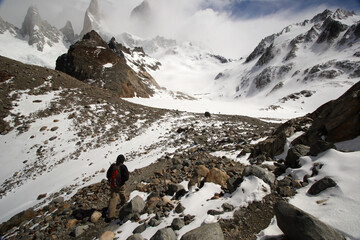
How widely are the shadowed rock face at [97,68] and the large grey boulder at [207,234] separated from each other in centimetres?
2998

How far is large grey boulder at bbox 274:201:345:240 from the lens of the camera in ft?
9.51

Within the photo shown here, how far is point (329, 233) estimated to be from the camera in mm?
2867

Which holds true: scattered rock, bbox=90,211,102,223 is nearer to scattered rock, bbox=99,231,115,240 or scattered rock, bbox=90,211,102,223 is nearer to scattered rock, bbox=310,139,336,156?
scattered rock, bbox=99,231,115,240

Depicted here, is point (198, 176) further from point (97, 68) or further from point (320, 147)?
point (97, 68)

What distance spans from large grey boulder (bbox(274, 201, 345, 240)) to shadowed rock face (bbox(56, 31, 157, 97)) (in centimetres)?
3087

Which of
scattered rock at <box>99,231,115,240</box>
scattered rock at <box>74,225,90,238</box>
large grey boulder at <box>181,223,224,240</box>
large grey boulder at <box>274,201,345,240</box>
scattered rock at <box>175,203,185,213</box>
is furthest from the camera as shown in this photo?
scattered rock at <box>74,225,90,238</box>

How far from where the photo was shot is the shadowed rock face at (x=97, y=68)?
31328 millimetres

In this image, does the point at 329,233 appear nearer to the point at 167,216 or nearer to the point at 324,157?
the point at 324,157

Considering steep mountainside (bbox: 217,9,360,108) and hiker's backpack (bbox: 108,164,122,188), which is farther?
steep mountainside (bbox: 217,9,360,108)

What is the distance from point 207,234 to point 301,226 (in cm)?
181

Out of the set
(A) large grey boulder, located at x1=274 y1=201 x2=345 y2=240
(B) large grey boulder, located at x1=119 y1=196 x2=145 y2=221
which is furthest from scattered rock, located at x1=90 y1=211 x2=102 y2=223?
(A) large grey boulder, located at x1=274 y1=201 x2=345 y2=240

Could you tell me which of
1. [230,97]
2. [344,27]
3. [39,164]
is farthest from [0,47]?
[344,27]

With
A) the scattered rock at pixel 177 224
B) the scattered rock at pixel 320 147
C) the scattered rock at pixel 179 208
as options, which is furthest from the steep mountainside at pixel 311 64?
the scattered rock at pixel 177 224

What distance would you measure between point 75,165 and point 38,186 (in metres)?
2.19
